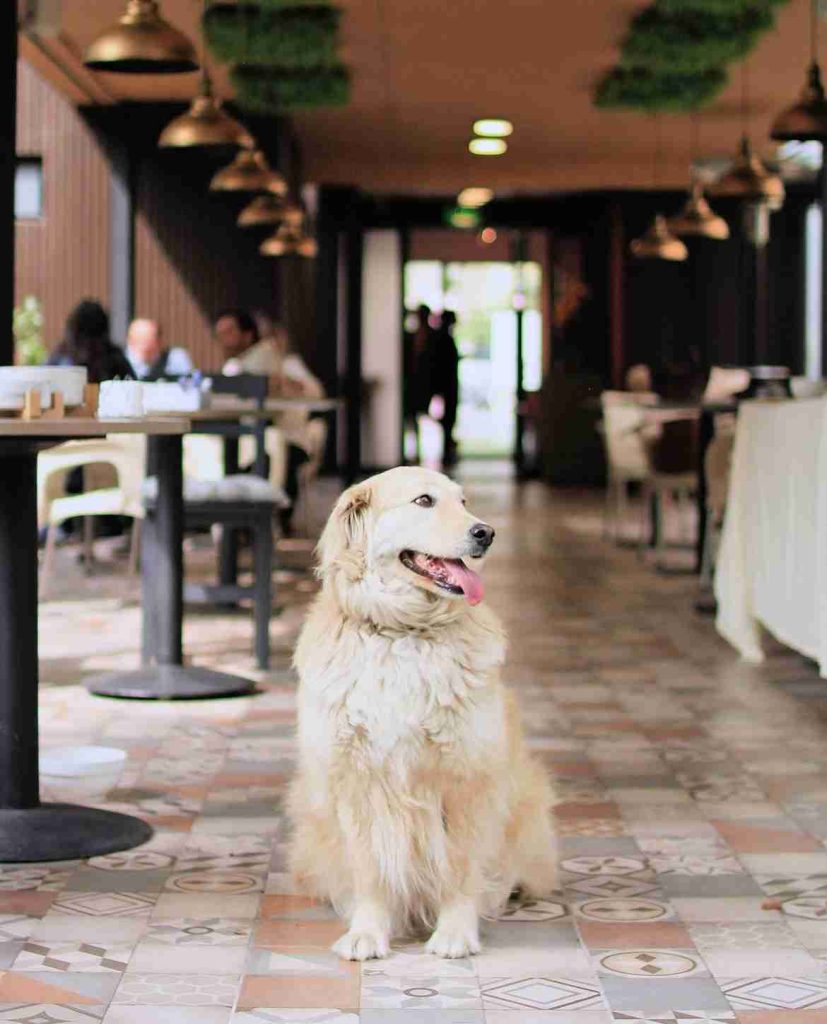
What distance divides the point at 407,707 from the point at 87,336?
19.2 feet

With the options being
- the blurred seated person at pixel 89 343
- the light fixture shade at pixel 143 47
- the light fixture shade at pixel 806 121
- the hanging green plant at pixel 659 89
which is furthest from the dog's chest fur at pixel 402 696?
the hanging green plant at pixel 659 89

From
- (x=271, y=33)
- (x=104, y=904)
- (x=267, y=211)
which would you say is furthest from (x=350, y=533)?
(x=267, y=211)

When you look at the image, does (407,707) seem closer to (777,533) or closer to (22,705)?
(22,705)

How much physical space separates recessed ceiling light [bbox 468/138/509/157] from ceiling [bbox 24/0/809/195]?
101mm

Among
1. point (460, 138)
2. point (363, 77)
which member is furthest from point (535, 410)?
point (363, 77)

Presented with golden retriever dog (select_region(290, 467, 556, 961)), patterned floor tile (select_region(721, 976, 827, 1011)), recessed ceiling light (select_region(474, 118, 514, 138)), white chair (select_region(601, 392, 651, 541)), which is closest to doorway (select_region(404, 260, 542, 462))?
recessed ceiling light (select_region(474, 118, 514, 138))

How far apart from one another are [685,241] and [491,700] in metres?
14.8

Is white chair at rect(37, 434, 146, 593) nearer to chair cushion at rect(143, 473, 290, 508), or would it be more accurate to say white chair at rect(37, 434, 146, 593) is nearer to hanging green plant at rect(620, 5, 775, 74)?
chair cushion at rect(143, 473, 290, 508)

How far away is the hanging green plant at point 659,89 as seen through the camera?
387 inches

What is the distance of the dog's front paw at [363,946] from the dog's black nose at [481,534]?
0.65 metres

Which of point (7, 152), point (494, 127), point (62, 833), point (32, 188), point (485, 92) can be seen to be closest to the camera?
point (62, 833)

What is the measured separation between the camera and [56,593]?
7684 millimetres

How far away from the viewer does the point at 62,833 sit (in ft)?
11.2

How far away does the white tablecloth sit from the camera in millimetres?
4957
